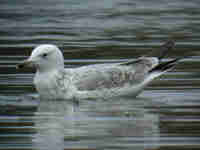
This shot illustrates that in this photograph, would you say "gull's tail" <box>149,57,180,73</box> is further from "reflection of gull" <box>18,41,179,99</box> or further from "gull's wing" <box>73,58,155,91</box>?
"gull's wing" <box>73,58,155,91</box>

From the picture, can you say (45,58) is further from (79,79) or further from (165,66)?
(165,66)

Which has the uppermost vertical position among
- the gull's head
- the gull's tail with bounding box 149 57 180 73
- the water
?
the gull's head

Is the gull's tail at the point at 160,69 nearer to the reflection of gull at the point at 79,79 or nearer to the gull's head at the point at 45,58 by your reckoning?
the reflection of gull at the point at 79,79

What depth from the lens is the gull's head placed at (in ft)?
41.0

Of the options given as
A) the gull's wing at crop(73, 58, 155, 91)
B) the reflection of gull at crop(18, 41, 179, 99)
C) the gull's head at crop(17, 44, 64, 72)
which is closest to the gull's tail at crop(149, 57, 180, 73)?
the reflection of gull at crop(18, 41, 179, 99)

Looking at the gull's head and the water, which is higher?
the gull's head

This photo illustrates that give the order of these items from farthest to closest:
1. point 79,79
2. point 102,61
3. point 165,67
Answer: point 102,61 → point 165,67 → point 79,79

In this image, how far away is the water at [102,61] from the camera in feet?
30.6

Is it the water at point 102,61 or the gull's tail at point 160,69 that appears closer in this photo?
the water at point 102,61

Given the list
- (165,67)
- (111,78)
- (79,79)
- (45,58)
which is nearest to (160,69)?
(165,67)

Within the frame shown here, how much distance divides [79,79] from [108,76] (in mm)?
512

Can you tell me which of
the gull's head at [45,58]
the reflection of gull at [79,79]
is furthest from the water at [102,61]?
the gull's head at [45,58]

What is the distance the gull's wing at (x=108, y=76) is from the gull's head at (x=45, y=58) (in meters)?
0.34

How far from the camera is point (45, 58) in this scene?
12.6 m
